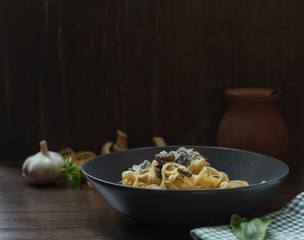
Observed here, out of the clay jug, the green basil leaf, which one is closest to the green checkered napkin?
the green basil leaf

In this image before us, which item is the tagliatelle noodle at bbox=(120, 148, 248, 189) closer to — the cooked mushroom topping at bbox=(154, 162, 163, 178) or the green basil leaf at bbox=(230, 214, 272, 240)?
the cooked mushroom topping at bbox=(154, 162, 163, 178)

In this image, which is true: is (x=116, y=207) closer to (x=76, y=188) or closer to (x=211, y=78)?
(x=76, y=188)

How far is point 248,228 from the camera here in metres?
1.15

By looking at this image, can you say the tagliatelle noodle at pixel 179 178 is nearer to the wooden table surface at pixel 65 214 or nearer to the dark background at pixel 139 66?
the wooden table surface at pixel 65 214

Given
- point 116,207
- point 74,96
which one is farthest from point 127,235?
point 74,96

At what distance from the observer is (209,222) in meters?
1.24

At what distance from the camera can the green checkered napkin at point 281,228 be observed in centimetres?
114

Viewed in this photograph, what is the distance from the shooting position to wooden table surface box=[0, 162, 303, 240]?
4.30ft

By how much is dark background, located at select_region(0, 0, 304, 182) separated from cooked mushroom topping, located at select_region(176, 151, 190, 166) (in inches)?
28.3

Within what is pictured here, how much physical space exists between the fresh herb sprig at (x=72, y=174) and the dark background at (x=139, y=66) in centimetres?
37

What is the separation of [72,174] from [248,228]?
0.75 metres

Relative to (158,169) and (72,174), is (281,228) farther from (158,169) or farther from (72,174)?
(72,174)

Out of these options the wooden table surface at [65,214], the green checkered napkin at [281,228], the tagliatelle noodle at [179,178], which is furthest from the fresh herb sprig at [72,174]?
the green checkered napkin at [281,228]

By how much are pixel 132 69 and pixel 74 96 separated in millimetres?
251
